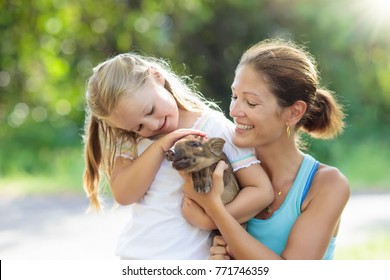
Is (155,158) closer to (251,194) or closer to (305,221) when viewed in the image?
(251,194)

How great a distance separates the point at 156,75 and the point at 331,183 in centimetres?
89

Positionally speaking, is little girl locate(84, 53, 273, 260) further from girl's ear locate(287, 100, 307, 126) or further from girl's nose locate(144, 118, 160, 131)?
girl's ear locate(287, 100, 307, 126)

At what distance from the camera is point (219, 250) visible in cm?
289

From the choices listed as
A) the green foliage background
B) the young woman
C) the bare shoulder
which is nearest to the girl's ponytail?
the young woman

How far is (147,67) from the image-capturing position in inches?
119

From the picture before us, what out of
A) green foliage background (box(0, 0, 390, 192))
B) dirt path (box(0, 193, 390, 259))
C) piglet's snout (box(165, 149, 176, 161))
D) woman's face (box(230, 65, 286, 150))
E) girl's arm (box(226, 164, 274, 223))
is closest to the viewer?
piglet's snout (box(165, 149, 176, 161))

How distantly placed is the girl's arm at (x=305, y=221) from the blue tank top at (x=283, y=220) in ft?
0.11

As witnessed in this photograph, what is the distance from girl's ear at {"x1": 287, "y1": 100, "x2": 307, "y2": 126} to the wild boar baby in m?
0.35

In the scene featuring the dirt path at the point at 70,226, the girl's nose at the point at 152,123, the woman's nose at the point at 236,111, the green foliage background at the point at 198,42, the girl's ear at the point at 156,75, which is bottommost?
the dirt path at the point at 70,226

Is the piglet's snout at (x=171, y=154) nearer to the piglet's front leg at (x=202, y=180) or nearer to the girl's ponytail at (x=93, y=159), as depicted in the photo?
the piglet's front leg at (x=202, y=180)

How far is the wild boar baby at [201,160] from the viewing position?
2.73 meters

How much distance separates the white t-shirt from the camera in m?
2.93

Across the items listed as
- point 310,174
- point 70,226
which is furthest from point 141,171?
point 70,226

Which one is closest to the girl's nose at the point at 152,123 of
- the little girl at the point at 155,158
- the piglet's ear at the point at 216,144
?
the little girl at the point at 155,158
